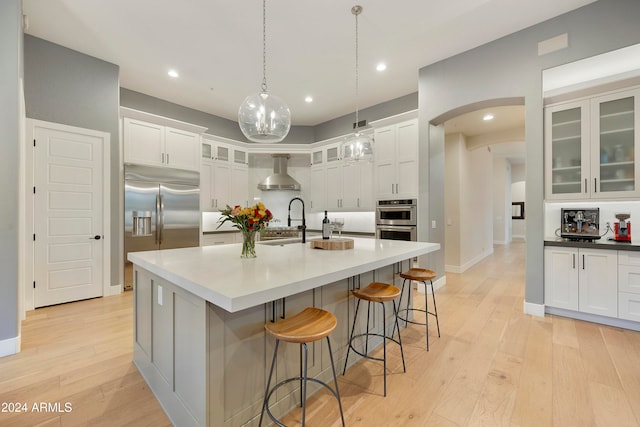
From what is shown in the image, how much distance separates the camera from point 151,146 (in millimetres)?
4504

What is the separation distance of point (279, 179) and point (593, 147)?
17.2 ft

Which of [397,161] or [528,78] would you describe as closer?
[528,78]

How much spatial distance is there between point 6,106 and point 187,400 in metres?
2.90

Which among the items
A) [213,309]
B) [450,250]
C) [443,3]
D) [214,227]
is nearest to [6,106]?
[213,309]

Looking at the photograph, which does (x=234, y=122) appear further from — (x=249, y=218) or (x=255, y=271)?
(x=255, y=271)

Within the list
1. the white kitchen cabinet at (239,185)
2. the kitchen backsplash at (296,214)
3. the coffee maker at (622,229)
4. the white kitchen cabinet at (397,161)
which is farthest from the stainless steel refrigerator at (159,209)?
the coffee maker at (622,229)

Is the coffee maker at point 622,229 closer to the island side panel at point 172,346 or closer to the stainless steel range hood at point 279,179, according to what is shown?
the island side panel at point 172,346

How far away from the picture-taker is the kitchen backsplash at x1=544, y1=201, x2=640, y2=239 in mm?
3070

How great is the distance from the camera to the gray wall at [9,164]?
231 cm

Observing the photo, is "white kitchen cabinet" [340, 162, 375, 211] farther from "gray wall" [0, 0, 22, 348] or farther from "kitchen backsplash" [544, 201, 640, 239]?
"gray wall" [0, 0, 22, 348]

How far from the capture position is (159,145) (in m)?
4.59

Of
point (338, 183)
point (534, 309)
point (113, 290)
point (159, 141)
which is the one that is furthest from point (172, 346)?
point (338, 183)

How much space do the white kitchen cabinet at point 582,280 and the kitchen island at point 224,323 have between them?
237 centimetres

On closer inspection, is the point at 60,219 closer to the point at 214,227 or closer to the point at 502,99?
the point at 214,227
